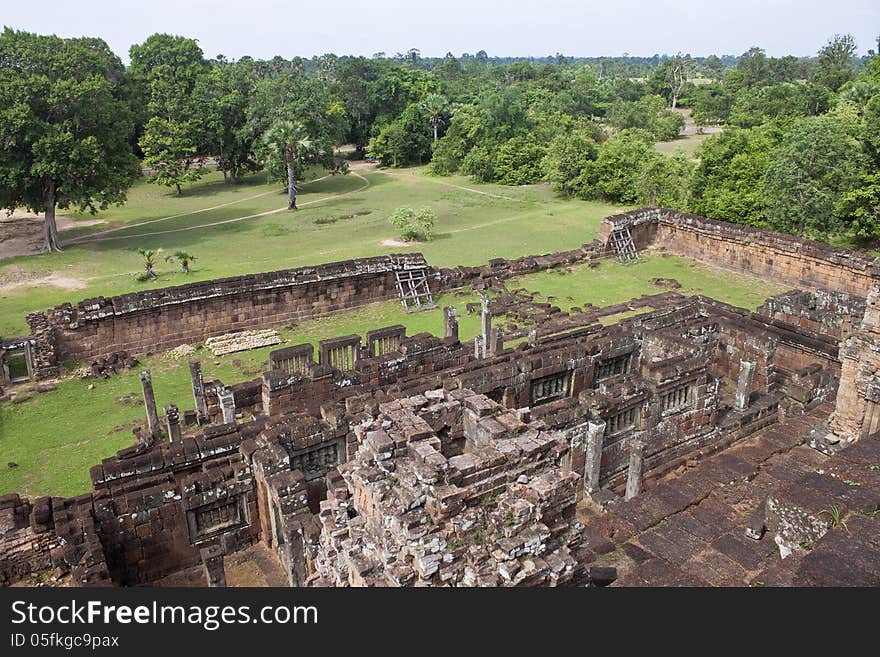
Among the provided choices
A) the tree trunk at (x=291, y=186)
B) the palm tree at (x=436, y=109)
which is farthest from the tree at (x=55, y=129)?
the palm tree at (x=436, y=109)

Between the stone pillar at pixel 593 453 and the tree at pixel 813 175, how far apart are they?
802 inches

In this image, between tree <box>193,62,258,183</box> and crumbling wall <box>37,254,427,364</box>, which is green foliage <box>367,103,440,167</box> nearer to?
tree <box>193,62,258,183</box>

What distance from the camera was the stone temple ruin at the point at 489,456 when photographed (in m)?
6.01

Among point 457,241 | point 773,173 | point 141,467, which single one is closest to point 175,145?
point 457,241

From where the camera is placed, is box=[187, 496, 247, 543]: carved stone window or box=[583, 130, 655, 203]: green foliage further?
box=[583, 130, 655, 203]: green foliage

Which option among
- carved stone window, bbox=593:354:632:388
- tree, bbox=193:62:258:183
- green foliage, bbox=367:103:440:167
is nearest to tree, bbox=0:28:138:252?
tree, bbox=193:62:258:183

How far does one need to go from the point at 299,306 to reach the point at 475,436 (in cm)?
1553

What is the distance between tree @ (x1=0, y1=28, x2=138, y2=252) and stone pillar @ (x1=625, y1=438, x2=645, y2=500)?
24575 millimetres

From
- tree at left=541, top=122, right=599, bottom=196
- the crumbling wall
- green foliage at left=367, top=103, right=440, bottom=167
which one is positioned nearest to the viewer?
the crumbling wall

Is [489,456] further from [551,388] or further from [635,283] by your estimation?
[635,283]

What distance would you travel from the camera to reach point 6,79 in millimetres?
26438

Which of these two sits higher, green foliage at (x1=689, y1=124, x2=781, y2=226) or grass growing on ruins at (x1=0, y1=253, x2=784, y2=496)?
green foliage at (x1=689, y1=124, x2=781, y2=226)

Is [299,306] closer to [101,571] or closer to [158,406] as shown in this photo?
[158,406]

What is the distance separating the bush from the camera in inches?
1220
